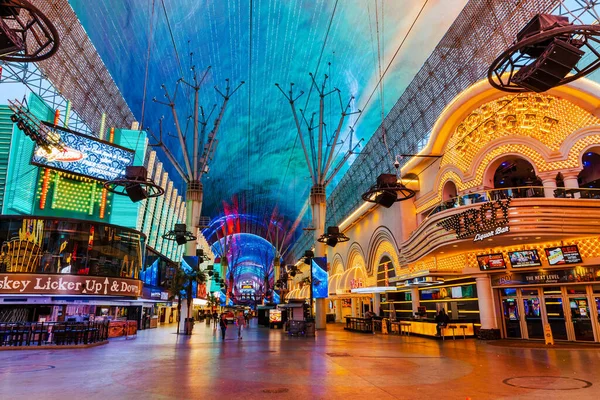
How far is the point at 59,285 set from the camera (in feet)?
59.7

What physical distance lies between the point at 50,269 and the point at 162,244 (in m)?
28.0

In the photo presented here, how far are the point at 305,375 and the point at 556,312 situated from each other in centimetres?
1427

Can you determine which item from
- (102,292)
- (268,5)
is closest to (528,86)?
(102,292)

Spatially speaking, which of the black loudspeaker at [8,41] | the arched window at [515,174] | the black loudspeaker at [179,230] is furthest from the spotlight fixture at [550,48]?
the black loudspeaker at [179,230]

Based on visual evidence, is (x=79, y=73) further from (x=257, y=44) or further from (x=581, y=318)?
(x=581, y=318)

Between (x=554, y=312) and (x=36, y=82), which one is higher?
(x=36, y=82)

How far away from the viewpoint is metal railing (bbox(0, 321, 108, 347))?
53.1 ft

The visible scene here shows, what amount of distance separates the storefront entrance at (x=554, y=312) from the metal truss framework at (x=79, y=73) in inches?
1097

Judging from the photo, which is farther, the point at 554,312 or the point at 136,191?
the point at 554,312

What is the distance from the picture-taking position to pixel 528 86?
6.77 metres

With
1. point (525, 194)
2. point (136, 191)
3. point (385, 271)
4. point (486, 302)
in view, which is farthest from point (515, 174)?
point (136, 191)

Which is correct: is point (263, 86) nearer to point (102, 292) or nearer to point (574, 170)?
point (102, 292)

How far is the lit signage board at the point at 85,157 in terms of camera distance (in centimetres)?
2841

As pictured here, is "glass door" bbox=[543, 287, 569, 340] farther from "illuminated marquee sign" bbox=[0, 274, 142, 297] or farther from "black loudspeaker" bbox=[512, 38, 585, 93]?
"illuminated marquee sign" bbox=[0, 274, 142, 297]
